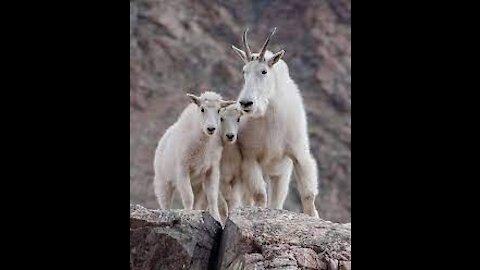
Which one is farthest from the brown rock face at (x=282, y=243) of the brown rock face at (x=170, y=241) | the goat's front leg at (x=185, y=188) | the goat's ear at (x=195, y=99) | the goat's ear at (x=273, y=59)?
the goat's ear at (x=195, y=99)

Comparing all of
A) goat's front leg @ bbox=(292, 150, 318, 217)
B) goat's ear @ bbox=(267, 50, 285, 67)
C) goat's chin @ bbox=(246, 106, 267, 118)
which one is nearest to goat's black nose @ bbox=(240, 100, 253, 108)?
goat's chin @ bbox=(246, 106, 267, 118)

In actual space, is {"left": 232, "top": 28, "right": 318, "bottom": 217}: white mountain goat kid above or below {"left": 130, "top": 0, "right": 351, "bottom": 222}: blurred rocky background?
below

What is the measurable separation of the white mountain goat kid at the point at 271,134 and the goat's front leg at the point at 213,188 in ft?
0.70

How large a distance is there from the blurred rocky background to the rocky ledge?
40.1ft

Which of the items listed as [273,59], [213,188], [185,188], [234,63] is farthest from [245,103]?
[234,63]

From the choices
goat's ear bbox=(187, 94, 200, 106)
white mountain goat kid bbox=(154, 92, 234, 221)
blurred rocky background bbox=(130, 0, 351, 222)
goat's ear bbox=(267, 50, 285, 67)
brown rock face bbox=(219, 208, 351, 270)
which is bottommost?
brown rock face bbox=(219, 208, 351, 270)

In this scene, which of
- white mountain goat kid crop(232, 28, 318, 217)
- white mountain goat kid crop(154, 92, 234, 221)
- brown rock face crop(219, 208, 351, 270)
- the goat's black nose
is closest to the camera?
brown rock face crop(219, 208, 351, 270)

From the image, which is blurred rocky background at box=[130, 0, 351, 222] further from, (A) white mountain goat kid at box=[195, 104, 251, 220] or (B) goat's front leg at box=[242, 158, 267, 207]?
(B) goat's front leg at box=[242, 158, 267, 207]

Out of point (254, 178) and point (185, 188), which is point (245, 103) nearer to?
point (254, 178)

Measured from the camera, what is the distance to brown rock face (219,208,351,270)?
491 centimetres
